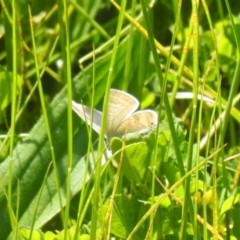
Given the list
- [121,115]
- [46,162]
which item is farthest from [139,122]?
[46,162]

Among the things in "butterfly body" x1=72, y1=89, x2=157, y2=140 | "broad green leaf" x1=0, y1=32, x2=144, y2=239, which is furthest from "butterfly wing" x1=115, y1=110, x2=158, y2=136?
"broad green leaf" x1=0, y1=32, x2=144, y2=239

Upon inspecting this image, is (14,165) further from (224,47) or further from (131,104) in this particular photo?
(224,47)

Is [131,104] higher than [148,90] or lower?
higher

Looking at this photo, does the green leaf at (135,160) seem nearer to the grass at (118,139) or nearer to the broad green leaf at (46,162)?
the grass at (118,139)

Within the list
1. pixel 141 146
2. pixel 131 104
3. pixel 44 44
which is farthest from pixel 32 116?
pixel 141 146

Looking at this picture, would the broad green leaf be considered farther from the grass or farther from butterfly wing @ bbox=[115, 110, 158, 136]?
butterfly wing @ bbox=[115, 110, 158, 136]

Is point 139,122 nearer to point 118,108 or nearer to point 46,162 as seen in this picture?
point 118,108
